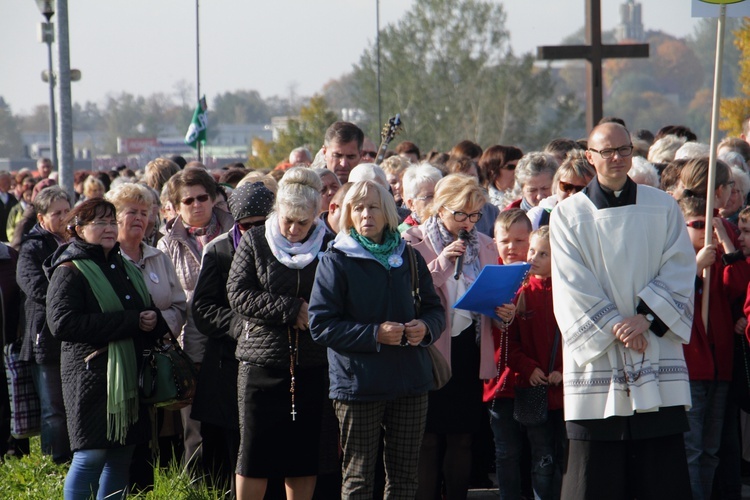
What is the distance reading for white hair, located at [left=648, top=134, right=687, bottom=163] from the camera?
27.3 feet

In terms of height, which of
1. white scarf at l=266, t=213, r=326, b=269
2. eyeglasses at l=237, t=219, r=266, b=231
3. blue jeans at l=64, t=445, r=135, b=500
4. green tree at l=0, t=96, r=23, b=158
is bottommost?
blue jeans at l=64, t=445, r=135, b=500

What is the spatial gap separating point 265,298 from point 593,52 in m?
8.43

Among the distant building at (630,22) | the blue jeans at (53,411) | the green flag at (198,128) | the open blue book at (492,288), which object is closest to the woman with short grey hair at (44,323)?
the blue jeans at (53,411)

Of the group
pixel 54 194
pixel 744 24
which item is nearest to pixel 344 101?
pixel 744 24

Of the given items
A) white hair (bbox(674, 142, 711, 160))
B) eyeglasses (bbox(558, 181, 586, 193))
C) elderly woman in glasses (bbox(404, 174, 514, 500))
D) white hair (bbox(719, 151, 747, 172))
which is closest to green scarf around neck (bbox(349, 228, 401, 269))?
elderly woman in glasses (bbox(404, 174, 514, 500))

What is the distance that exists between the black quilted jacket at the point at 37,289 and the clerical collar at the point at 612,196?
11.5ft

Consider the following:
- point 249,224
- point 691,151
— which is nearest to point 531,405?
point 249,224

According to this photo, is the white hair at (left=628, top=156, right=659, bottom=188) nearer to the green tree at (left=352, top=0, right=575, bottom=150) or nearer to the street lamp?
the street lamp

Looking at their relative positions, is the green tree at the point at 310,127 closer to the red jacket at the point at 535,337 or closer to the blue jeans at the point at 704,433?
the red jacket at the point at 535,337

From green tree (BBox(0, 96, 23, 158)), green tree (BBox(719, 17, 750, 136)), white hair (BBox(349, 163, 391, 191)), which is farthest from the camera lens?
green tree (BBox(0, 96, 23, 158))

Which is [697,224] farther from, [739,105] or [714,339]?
[739,105]

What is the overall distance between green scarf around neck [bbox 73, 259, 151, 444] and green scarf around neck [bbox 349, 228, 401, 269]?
142cm

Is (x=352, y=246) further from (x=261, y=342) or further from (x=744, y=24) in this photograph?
(x=744, y=24)

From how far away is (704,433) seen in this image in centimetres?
567
